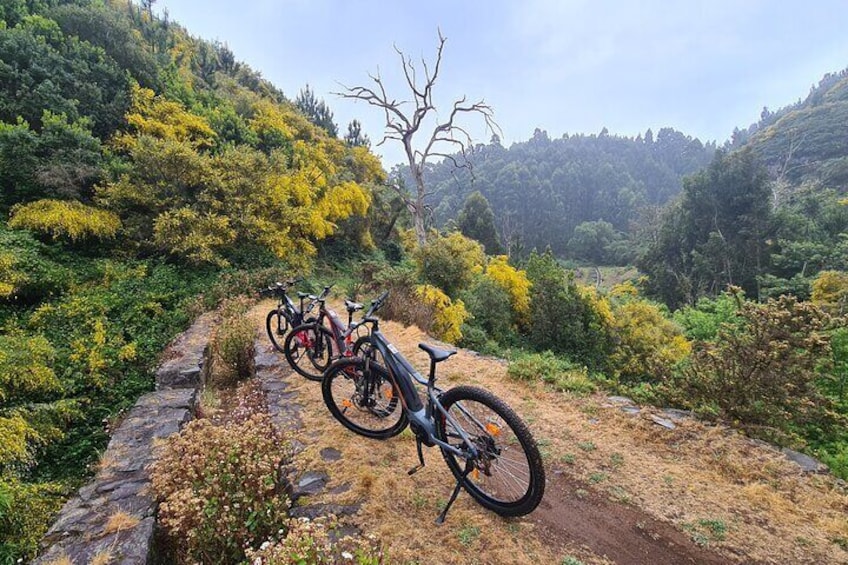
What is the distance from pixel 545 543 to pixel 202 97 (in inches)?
671

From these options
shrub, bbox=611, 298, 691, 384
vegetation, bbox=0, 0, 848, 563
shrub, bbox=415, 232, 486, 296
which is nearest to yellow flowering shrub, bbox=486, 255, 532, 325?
vegetation, bbox=0, 0, 848, 563

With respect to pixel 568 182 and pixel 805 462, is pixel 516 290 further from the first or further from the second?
pixel 568 182

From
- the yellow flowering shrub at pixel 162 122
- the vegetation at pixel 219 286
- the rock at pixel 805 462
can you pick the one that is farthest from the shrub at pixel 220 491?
the yellow flowering shrub at pixel 162 122

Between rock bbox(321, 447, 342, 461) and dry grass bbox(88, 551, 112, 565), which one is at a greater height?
rock bbox(321, 447, 342, 461)

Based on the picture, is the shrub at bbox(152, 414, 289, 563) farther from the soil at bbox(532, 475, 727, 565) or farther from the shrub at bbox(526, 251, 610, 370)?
the shrub at bbox(526, 251, 610, 370)

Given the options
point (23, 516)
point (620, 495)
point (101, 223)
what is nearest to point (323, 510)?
point (23, 516)

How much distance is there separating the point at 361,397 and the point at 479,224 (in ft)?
104

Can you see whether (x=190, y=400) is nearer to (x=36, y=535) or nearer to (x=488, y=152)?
(x=36, y=535)

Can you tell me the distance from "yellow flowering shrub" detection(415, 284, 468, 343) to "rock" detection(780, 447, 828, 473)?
6558mm

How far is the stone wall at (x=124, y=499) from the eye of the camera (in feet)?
7.66

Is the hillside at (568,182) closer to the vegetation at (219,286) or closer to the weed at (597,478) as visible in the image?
Result: the vegetation at (219,286)

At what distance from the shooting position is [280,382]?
483 centimetres

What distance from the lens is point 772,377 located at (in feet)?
12.5

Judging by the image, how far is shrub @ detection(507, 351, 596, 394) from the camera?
15.7ft
